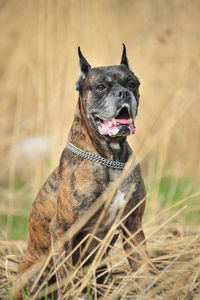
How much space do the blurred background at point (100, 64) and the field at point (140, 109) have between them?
11 millimetres

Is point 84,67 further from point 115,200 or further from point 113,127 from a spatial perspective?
point 115,200

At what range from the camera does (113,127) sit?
2.31 meters

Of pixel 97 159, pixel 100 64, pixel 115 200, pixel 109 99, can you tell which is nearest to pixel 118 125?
pixel 109 99

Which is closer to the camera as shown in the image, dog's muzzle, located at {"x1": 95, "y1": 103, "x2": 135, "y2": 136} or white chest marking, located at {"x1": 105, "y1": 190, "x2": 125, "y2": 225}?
dog's muzzle, located at {"x1": 95, "y1": 103, "x2": 135, "y2": 136}

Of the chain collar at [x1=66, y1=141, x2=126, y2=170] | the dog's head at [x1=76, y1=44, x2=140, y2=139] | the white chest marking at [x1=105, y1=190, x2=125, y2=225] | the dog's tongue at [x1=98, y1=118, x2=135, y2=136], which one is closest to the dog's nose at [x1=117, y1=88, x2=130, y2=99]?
the dog's head at [x1=76, y1=44, x2=140, y2=139]

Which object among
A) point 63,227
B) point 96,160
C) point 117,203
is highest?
point 96,160

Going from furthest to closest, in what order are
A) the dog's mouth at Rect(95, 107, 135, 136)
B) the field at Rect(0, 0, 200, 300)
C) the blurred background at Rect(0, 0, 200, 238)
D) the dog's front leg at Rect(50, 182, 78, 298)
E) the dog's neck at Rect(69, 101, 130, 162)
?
the blurred background at Rect(0, 0, 200, 238) → the field at Rect(0, 0, 200, 300) → the dog's neck at Rect(69, 101, 130, 162) → the dog's front leg at Rect(50, 182, 78, 298) → the dog's mouth at Rect(95, 107, 135, 136)

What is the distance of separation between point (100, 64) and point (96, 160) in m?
2.53

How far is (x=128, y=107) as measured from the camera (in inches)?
91.1

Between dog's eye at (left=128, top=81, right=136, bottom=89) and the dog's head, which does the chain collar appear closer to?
the dog's head

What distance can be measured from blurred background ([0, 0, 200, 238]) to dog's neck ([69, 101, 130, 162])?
0.60ft

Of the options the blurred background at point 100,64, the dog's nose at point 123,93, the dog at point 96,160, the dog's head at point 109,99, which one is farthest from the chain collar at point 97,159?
the dog's nose at point 123,93

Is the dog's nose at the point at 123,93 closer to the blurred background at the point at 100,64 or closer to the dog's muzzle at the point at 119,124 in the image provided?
the dog's muzzle at the point at 119,124

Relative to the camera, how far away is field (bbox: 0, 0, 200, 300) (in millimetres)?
2898
